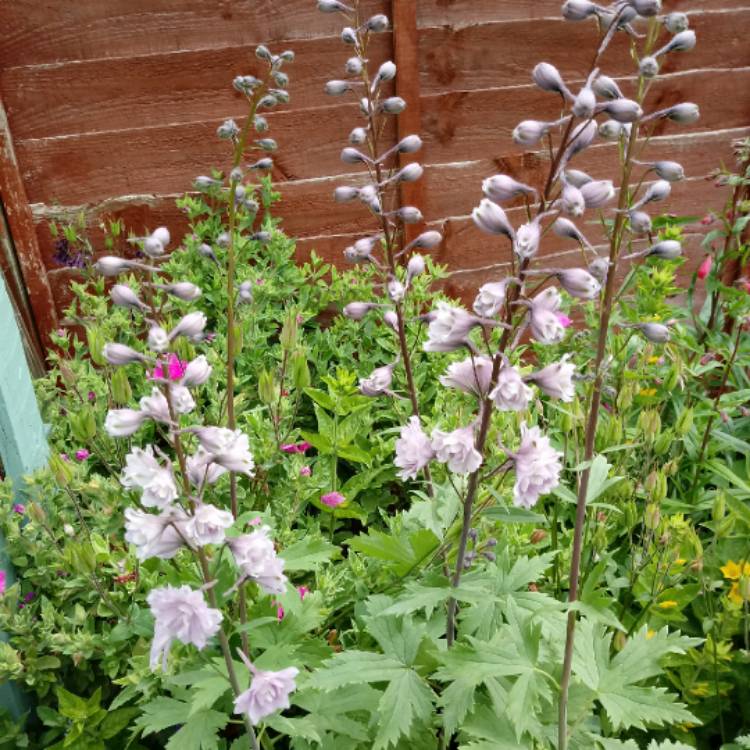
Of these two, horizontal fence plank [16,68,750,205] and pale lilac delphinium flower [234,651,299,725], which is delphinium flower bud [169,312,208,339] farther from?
horizontal fence plank [16,68,750,205]

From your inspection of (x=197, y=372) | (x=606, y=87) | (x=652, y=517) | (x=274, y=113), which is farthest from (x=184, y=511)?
(x=274, y=113)

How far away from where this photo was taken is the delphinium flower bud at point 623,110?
3.96 feet

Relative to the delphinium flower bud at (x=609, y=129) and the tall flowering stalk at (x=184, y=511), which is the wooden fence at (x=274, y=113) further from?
the delphinium flower bud at (x=609, y=129)

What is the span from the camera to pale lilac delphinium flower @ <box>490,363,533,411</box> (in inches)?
48.8

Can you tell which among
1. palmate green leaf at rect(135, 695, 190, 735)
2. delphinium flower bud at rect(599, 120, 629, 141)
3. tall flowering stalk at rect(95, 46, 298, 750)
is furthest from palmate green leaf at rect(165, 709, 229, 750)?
delphinium flower bud at rect(599, 120, 629, 141)

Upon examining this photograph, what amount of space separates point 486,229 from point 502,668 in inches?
35.8

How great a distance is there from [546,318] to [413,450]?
42 centimetres

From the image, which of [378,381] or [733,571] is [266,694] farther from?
[733,571]

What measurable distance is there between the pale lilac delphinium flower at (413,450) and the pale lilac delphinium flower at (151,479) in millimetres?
493

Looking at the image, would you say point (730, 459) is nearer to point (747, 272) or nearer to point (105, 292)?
point (747, 272)

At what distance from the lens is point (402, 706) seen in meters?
1.54

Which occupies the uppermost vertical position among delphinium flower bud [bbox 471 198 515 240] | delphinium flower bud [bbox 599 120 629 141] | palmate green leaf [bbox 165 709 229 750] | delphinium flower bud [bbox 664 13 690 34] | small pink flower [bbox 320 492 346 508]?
delphinium flower bud [bbox 664 13 690 34]

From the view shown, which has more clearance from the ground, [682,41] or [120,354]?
[682,41]

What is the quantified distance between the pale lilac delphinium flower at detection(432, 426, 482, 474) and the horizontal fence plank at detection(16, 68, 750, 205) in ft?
9.31
